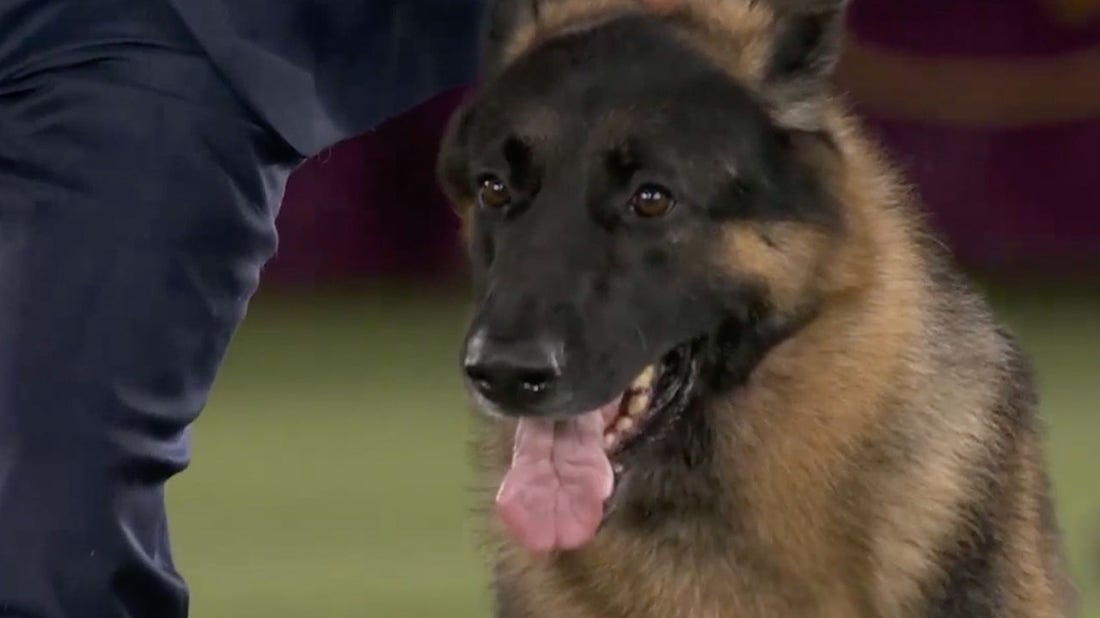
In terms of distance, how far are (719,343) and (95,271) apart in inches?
31.5

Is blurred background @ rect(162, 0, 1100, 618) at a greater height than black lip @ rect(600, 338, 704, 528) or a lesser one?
lesser

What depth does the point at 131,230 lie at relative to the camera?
256cm

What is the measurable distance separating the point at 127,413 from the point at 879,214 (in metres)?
1.03

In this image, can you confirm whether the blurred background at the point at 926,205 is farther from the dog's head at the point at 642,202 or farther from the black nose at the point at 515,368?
the black nose at the point at 515,368

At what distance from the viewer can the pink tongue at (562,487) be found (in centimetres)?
257

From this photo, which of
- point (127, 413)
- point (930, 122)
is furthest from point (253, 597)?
point (930, 122)

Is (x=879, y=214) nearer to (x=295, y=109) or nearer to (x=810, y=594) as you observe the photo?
(x=810, y=594)

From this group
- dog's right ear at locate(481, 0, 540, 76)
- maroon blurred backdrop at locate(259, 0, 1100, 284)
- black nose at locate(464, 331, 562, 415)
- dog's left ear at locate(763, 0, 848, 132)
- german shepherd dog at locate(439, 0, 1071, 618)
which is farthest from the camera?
maroon blurred backdrop at locate(259, 0, 1100, 284)

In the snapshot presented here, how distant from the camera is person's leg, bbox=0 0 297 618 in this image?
255cm

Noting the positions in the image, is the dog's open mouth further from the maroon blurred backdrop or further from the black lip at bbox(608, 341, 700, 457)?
the maroon blurred backdrop

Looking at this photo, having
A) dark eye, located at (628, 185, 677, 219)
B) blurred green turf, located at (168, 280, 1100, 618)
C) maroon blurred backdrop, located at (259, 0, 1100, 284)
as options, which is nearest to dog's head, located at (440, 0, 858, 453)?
dark eye, located at (628, 185, 677, 219)

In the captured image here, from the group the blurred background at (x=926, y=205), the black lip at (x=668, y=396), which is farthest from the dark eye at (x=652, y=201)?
the blurred background at (x=926, y=205)

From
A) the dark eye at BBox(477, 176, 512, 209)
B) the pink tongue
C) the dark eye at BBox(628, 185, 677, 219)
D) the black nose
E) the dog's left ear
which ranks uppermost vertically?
the dog's left ear

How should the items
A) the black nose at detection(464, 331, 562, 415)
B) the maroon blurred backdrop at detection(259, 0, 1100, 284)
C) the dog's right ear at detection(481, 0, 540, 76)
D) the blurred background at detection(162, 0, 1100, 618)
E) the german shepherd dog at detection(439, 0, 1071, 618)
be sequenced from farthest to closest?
the maroon blurred backdrop at detection(259, 0, 1100, 284)
the blurred background at detection(162, 0, 1100, 618)
the dog's right ear at detection(481, 0, 540, 76)
the german shepherd dog at detection(439, 0, 1071, 618)
the black nose at detection(464, 331, 562, 415)
